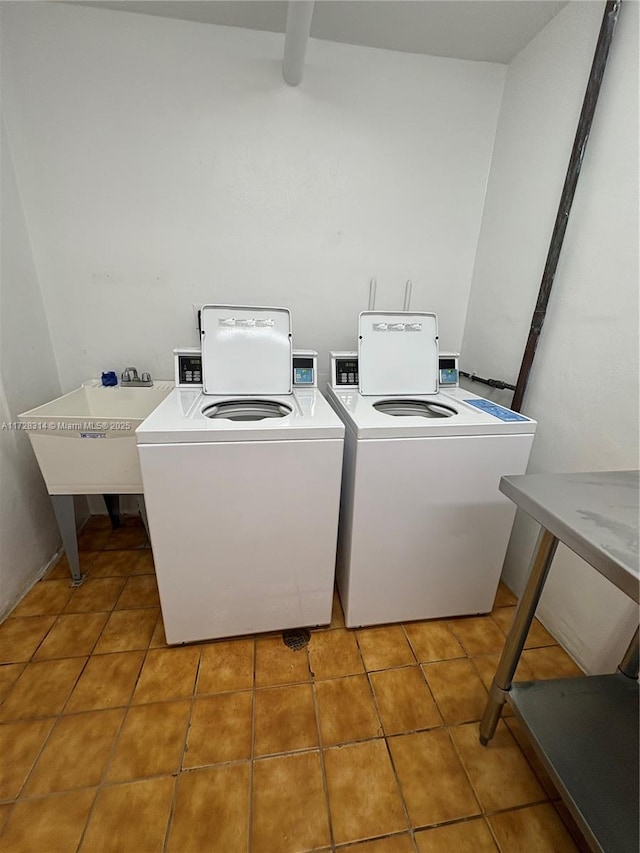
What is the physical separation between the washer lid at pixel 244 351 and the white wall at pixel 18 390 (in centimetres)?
79

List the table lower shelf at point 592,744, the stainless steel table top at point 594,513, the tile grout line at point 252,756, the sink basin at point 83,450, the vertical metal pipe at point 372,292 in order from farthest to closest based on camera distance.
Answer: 1. the vertical metal pipe at point 372,292
2. the sink basin at point 83,450
3. the tile grout line at point 252,756
4. the table lower shelf at point 592,744
5. the stainless steel table top at point 594,513

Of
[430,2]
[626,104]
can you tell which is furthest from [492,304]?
[430,2]

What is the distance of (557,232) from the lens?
4.48 feet

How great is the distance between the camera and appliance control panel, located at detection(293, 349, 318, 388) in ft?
5.60

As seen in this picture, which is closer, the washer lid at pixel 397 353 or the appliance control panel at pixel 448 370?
the washer lid at pixel 397 353

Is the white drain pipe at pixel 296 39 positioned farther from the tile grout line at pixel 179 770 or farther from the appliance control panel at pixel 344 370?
the tile grout line at pixel 179 770

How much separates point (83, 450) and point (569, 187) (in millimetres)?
2168

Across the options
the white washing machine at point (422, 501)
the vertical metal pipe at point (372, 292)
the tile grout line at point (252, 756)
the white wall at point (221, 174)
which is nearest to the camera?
the tile grout line at point (252, 756)

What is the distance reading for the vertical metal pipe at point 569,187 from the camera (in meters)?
1.17

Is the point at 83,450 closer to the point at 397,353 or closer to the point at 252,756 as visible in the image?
the point at 252,756

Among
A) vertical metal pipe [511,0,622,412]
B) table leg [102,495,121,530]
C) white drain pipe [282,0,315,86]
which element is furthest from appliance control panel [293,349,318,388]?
table leg [102,495,121,530]

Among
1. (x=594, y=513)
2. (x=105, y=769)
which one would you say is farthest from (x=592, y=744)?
(x=105, y=769)

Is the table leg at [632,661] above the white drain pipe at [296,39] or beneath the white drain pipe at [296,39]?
beneath

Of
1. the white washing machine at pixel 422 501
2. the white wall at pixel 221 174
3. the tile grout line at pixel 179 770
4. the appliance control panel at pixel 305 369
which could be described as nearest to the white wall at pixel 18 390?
the white wall at pixel 221 174
